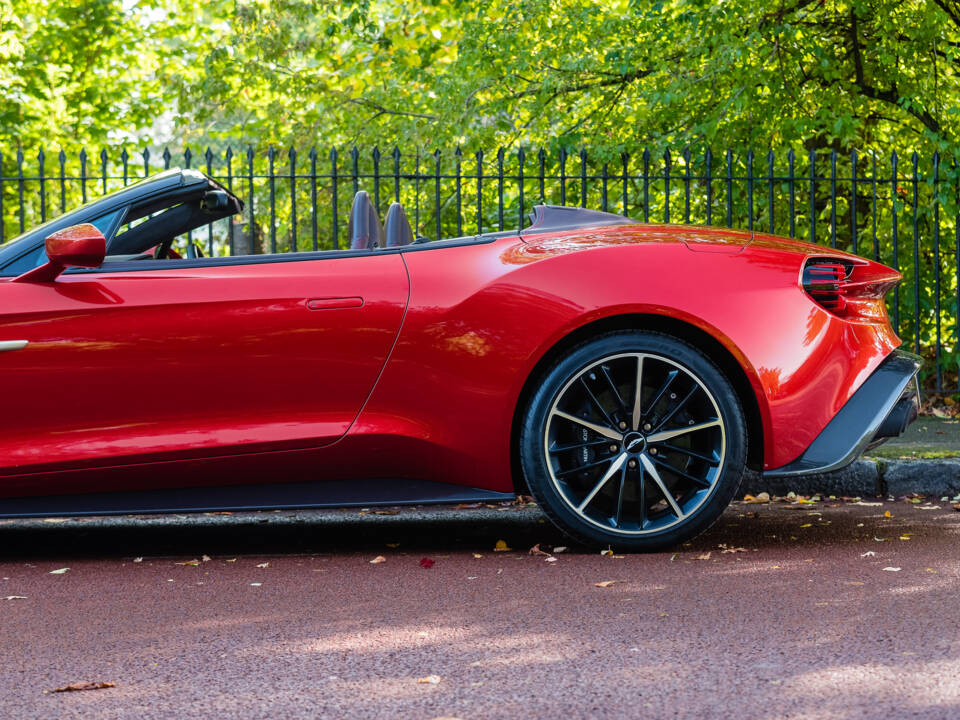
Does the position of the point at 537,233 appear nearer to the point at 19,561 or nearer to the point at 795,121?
the point at 19,561

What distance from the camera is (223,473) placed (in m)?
4.28

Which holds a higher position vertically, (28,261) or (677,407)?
(28,261)

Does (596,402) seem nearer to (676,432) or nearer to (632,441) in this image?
(632,441)

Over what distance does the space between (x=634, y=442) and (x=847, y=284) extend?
38.9 inches

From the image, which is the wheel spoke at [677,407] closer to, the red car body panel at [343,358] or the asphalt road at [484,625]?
the red car body panel at [343,358]

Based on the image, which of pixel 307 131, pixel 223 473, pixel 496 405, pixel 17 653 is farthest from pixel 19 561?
pixel 307 131

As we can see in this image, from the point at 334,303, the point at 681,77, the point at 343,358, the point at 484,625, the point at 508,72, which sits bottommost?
the point at 484,625

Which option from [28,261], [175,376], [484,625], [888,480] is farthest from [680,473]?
[28,261]

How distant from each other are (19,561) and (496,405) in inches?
77.1

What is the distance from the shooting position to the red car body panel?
4.23 metres

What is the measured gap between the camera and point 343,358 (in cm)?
424

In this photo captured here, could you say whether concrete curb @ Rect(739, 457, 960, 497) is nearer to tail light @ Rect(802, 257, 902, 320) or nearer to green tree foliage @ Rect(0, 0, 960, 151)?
tail light @ Rect(802, 257, 902, 320)

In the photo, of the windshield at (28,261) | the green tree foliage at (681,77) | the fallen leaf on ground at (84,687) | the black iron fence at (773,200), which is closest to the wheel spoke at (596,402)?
the windshield at (28,261)

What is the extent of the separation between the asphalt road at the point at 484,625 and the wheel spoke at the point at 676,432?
0.43 m
